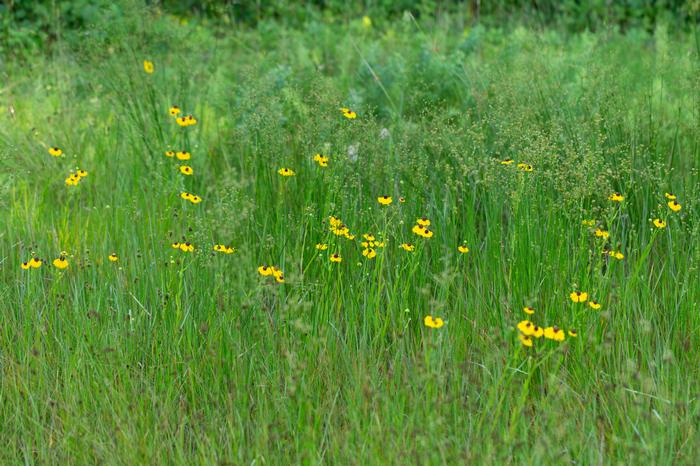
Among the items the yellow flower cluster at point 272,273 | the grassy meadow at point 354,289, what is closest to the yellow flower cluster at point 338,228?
the grassy meadow at point 354,289

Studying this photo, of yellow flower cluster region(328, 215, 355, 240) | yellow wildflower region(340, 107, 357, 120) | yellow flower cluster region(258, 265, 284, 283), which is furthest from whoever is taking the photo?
yellow wildflower region(340, 107, 357, 120)

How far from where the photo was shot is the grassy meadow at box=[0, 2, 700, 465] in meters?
2.55

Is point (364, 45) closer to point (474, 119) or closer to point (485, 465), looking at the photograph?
point (474, 119)

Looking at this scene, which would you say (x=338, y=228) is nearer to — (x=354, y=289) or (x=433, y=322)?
(x=354, y=289)

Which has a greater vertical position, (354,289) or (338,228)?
(338,228)

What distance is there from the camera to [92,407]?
8.98 ft

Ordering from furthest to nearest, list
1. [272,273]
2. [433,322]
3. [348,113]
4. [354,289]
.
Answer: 1. [348,113]
2. [354,289]
3. [272,273]
4. [433,322]

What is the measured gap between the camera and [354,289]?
324 cm

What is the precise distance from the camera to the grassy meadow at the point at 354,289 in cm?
255

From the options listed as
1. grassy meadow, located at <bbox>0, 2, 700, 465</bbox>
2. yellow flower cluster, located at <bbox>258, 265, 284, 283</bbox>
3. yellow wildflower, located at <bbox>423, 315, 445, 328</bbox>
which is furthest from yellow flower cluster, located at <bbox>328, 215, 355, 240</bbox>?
yellow wildflower, located at <bbox>423, 315, 445, 328</bbox>

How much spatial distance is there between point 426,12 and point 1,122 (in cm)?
408

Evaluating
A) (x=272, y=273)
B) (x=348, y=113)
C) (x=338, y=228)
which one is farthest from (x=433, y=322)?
(x=348, y=113)

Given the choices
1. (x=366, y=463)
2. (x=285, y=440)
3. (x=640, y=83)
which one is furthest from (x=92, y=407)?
(x=640, y=83)

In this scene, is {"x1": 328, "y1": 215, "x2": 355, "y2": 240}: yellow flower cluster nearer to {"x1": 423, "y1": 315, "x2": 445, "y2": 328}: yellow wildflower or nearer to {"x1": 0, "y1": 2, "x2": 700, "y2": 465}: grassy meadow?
{"x1": 0, "y1": 2, "x2": 700, "y2": 465}: grassy meadow
